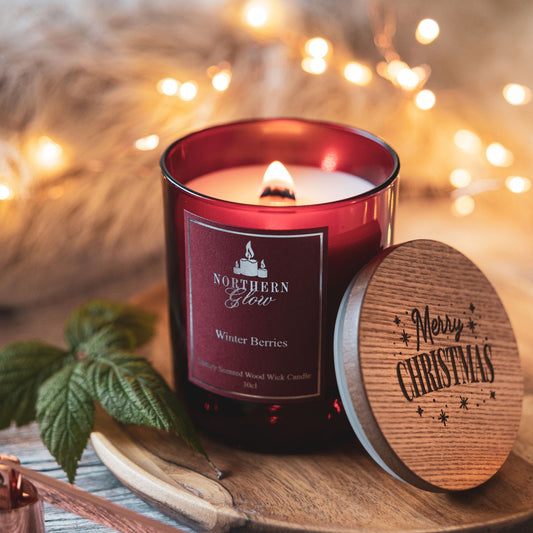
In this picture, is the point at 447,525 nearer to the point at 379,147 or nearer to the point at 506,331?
the point at 506,331

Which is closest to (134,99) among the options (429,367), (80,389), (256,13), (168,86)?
(168,86)

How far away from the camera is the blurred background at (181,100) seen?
856 mm

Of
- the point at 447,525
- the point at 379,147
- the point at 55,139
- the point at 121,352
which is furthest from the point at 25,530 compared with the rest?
the point at 55,139

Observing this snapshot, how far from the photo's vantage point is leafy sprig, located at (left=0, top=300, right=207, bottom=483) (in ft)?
1.85

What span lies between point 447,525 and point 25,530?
0.90ft

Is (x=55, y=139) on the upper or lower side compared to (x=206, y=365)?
upper

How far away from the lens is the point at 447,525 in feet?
1.65

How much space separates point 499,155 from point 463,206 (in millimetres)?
91

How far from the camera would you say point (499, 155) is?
3.16ft

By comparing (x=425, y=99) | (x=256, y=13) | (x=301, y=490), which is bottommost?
(x=301, y=490)

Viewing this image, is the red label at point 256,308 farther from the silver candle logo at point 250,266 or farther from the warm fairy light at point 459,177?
the warm fairy light at point 459,177

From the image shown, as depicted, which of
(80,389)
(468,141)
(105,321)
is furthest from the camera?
(468,141)

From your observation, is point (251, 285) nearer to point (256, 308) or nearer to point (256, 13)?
point (256, 308)

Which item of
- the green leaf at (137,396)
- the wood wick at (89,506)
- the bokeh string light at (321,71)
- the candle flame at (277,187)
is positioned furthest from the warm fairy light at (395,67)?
the wood wick at (89,506)
